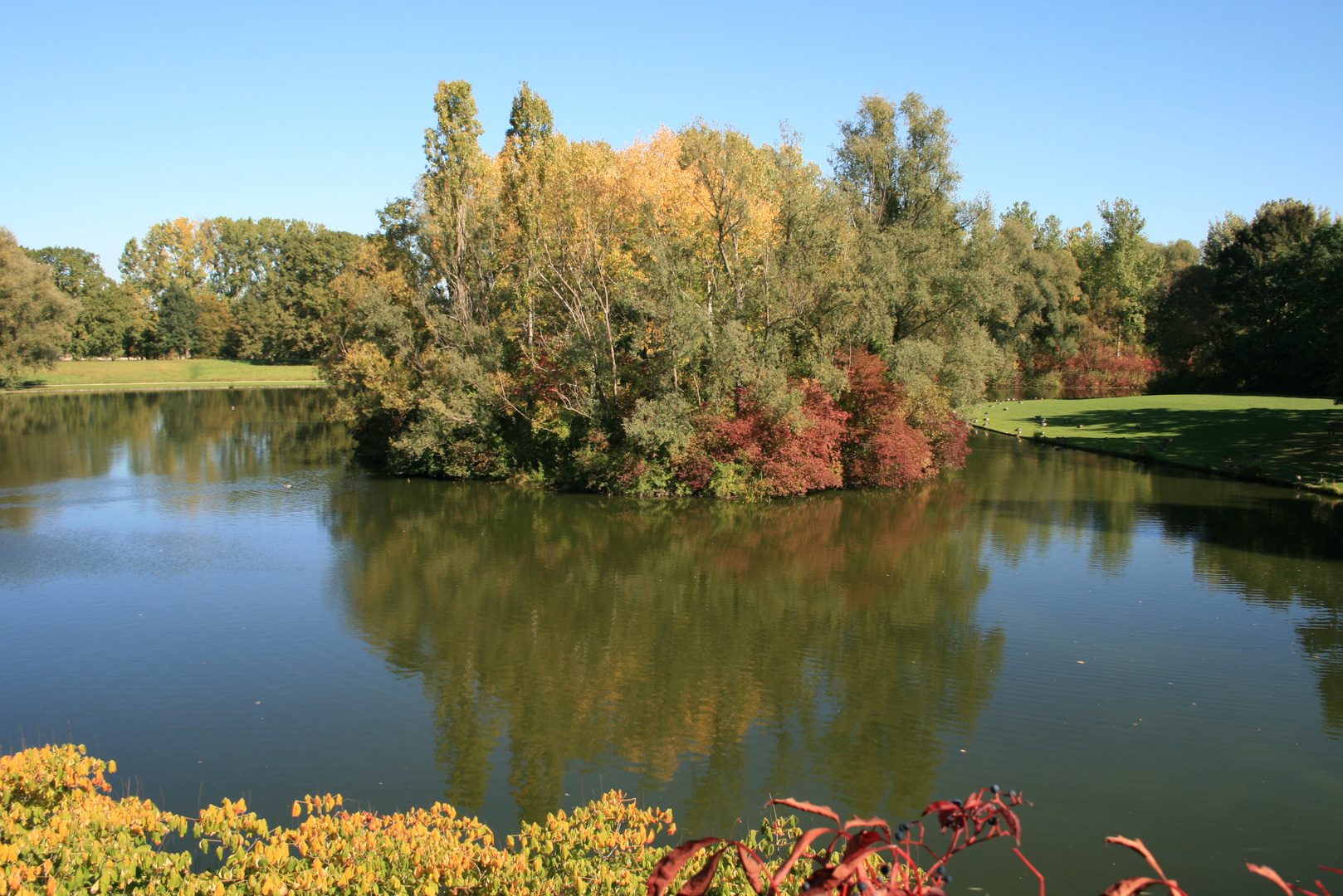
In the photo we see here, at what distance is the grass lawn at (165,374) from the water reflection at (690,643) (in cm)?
6622

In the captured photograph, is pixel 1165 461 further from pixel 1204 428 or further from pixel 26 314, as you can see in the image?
pixel 26 314

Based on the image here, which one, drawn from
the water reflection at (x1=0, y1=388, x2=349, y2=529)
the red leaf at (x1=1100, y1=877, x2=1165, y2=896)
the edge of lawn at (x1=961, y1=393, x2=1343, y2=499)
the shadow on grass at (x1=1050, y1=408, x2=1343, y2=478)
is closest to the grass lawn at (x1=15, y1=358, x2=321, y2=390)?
the water reflection at (x1=0, y1=388, x2=349, y2=529)

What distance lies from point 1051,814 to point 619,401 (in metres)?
22.5

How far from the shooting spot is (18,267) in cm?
6831

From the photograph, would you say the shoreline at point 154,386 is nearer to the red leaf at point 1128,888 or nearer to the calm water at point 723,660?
the calm water at point 723,660

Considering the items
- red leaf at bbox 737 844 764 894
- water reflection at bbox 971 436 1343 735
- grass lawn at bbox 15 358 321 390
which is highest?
grass lawn at bbox 15 358 321 390

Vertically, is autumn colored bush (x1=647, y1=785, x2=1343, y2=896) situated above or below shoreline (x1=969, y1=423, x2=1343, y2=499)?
above

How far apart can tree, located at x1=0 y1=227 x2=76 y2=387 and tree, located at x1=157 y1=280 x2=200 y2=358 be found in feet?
84.9

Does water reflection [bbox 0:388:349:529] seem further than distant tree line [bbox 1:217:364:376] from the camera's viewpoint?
No

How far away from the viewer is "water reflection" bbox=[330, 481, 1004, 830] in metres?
11.0

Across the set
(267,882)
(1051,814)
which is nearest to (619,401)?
(1051,814)

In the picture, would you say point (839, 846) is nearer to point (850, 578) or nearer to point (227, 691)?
point (227, 691)

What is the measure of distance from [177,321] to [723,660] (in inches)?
4042

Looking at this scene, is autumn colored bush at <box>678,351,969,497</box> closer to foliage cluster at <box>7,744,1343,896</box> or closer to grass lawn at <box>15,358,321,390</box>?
foliage cluster at <box>7,744,1343,896</box>
